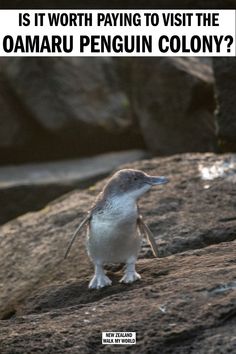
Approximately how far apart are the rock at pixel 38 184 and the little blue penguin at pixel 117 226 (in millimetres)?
4522

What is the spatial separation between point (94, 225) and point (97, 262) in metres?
0.24

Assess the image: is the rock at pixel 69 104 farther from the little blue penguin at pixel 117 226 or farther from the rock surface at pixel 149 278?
the little blue penguin at pixel 117 226

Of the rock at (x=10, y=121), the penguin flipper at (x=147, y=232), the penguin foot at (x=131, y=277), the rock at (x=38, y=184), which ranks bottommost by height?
the rock at (x=38, y=184)

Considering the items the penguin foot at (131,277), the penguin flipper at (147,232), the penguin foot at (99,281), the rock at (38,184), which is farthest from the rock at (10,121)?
the penguin foot at (131,277)

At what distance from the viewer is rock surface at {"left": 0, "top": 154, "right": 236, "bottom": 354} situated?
5.20 meters

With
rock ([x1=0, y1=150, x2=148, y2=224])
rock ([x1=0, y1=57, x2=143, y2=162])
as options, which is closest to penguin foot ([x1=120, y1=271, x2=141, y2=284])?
rock ([x1=0, y1=150, x2=148, y2=224])

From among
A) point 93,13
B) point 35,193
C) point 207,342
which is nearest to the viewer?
point 207,342

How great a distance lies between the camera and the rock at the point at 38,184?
10.7 m

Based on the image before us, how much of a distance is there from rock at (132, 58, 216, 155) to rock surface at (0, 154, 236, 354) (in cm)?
225

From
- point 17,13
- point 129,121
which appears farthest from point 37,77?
point 17,13

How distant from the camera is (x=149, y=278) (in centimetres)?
603

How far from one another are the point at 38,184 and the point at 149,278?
485 cm

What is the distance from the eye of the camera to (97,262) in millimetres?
6090

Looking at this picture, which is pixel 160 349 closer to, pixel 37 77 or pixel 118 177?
pixel 118 177
